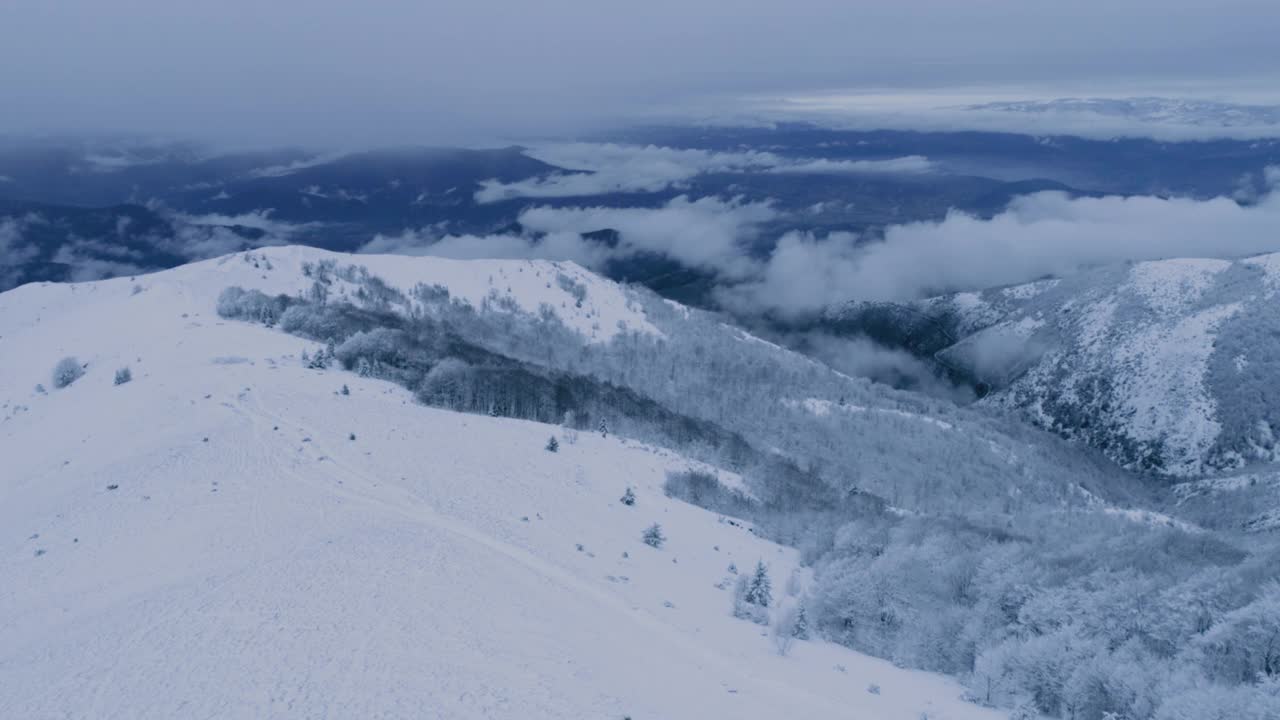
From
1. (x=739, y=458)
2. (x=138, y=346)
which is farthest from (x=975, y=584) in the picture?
(x=138, y=346)

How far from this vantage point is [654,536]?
20734 millimetres

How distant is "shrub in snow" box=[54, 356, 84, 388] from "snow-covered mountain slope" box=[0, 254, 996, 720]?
3766 mm

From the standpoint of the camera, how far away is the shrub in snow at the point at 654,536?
20.6 metres

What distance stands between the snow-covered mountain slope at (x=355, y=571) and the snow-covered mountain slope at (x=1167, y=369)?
162811mm

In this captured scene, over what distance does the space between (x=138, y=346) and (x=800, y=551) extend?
32.4 m

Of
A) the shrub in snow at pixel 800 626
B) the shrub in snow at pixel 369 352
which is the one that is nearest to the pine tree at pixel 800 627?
the shrub in snow at pixel 800 626

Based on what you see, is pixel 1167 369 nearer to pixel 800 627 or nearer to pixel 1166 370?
pixel 1166 370

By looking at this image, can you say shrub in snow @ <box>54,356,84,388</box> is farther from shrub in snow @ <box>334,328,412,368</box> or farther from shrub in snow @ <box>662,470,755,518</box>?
shrub in snow @ <box>662,470,755,518</box>

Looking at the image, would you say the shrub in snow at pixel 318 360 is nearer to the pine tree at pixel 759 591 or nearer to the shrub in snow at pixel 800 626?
the pine tree at pixel 759 591

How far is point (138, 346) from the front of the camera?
36.1 meters

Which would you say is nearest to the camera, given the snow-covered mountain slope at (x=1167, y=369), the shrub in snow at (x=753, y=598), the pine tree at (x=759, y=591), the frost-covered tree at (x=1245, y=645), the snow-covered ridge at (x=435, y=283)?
the frost-covered tree at (x=1245, y=645)

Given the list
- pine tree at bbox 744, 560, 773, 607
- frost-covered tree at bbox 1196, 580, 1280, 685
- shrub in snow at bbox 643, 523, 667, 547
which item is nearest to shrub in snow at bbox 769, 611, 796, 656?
Result: pine tree at bbox 744, 560, 773, 607

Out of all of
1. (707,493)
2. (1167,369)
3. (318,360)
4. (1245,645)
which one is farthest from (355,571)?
(1167,369)

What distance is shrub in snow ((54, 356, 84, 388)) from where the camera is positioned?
3341 centimetres
